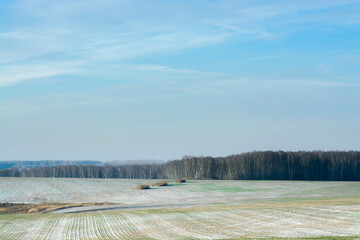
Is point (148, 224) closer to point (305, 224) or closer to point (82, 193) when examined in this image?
point (305, 224)

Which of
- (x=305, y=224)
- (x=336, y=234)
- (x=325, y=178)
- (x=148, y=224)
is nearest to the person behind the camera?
(x=336, y=234)

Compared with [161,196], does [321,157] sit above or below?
above

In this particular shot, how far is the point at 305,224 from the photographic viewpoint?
3288 cm

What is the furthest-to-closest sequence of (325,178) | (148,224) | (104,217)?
(325,178) → (104,217) → (148,224)

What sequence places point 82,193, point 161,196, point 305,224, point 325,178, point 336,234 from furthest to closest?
point 325,178, point 82,193, point 161,196, point 305,224, point 336,234

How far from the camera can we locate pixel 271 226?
33.2 m

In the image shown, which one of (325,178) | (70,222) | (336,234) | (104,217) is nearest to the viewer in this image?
(336,234)

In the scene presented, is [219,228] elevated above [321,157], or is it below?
below

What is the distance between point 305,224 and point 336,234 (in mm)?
5230

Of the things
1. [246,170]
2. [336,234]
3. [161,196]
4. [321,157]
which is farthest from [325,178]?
[336,234]

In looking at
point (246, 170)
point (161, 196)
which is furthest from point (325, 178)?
point (161, 196)

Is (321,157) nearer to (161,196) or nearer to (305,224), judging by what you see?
(161,196)

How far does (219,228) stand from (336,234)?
30.7ft

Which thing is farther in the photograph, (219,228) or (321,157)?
(321,157)
